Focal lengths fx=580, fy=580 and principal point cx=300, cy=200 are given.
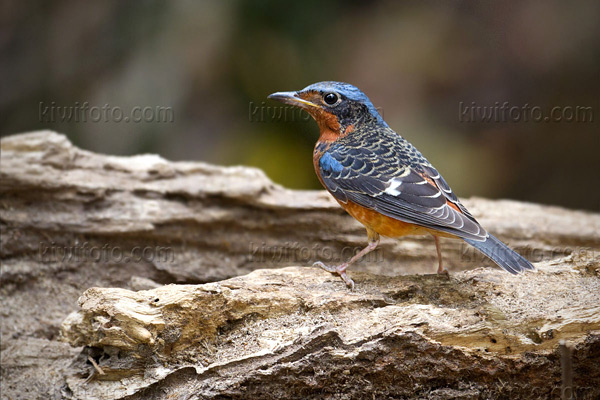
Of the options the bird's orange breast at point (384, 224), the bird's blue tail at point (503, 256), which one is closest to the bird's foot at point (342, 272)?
the bird's orange breast at point (384, 224)

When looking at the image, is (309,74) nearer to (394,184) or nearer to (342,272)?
(394,184)

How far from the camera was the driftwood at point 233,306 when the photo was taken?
11.7 feet

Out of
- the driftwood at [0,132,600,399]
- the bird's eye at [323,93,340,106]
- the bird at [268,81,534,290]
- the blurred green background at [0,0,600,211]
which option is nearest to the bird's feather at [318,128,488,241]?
the bird at [268,81,534,290]

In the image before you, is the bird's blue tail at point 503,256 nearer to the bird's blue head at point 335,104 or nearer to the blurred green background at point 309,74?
the bird's blue head at point 335,104

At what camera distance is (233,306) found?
3.84 meters

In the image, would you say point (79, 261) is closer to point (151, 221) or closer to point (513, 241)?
point (151, 221)

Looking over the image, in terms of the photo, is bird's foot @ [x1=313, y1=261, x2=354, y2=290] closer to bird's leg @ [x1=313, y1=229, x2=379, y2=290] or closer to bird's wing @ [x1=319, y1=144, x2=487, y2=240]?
bird's leg @ [x1=313, y1=229, x2=379, y2=290]

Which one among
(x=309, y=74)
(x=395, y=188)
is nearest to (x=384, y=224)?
(x=395, y=188)

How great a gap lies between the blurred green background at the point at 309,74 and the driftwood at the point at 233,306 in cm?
267

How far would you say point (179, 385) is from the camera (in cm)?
367

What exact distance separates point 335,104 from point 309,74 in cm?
360

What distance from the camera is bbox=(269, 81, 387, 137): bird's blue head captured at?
194 inches

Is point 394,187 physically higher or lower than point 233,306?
higher

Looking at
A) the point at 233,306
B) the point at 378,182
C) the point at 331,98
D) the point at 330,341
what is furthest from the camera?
→ the point at 331,98
